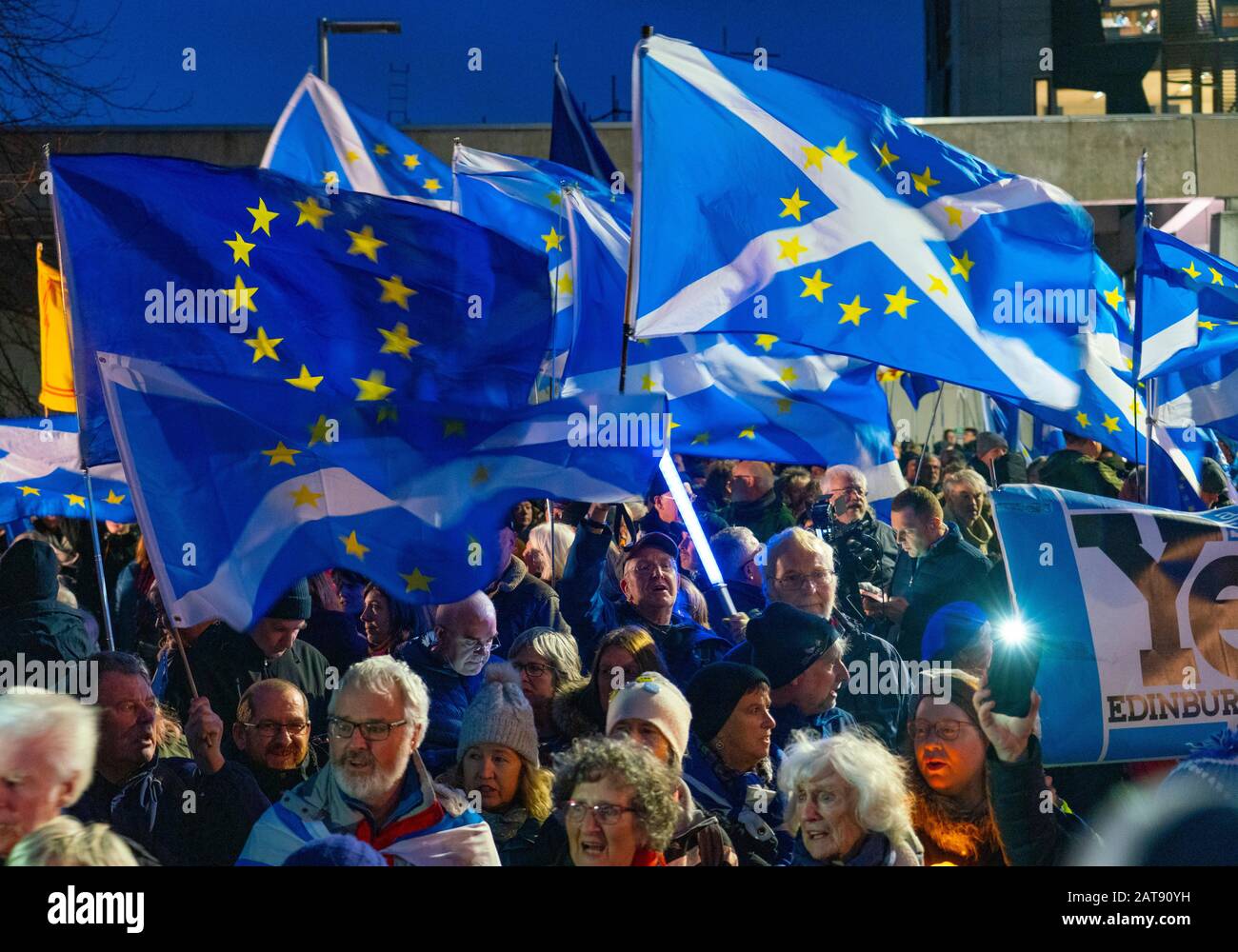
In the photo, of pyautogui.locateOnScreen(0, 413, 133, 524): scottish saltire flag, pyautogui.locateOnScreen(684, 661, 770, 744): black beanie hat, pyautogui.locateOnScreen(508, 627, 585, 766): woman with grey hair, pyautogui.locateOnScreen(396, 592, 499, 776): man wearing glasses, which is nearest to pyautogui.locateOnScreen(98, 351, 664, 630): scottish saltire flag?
pyautogui.locateOnScreen(396, 592, 499, 776): man wearing glasses

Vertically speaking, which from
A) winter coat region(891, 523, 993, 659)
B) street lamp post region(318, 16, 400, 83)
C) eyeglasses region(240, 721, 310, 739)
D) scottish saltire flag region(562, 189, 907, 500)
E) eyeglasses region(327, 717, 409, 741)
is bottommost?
eyeglasses region(240, 721, 310, 739)

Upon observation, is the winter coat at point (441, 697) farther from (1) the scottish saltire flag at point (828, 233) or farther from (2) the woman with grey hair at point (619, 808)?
(1) the scottish saltire flag at point (828, 233)

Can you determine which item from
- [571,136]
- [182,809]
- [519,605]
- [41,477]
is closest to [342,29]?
[571,136]

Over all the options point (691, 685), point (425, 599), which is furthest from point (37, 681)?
point (691, 685)

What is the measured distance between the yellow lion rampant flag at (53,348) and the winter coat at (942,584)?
593 cm

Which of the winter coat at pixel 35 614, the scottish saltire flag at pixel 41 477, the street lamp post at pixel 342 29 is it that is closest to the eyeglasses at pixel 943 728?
the winter coat at pixel 35 614

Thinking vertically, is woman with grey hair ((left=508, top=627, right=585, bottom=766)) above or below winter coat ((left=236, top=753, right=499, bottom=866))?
above

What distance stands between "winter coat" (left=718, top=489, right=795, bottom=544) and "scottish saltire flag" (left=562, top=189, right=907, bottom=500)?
2.38 ft

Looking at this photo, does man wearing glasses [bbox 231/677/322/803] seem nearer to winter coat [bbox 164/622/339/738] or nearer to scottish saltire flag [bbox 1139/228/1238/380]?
winter coat [bbox 164/622/339/738]

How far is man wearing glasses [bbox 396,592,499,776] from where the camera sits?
21.6ft

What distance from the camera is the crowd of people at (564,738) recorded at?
198 inches

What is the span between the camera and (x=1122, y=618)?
570 cm

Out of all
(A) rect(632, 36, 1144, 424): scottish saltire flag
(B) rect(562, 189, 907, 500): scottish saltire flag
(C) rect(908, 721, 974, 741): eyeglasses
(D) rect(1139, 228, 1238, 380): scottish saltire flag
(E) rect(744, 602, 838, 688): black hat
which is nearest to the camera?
(C) rect(908, 721, 974, 741): eyeglasses

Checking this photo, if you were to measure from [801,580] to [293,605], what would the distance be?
213 centimetres
